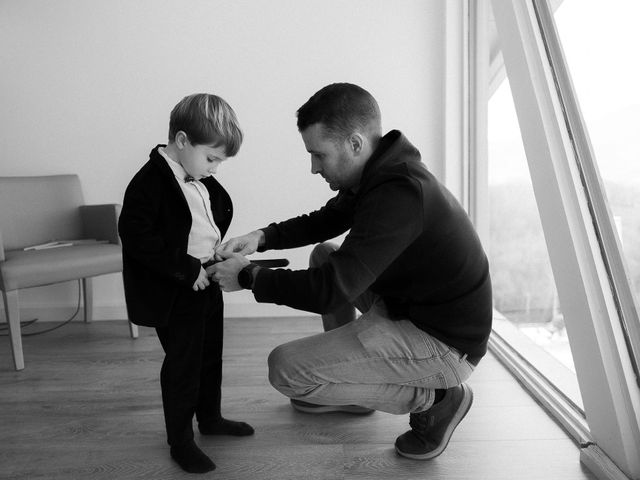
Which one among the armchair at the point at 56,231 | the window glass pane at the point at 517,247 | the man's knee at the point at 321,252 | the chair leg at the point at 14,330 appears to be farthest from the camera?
the armchair at the point at 56,231

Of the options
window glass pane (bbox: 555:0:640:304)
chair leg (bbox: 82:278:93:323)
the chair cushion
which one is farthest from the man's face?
chair leg (bbox: 82:278:93:323)

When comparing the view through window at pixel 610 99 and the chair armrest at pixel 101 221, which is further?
the chair armrest at pixel 101 221

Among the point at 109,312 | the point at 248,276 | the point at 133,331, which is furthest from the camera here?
the point at 109,312

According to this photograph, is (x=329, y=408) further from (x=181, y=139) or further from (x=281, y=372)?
(x=181, y=139)

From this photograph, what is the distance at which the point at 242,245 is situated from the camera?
1.62 m

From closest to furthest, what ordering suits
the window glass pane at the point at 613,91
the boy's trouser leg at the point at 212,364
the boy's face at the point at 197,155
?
1. the window glass pane at the point at 613,91
2. the boy's face at the point at 197,155
3. the boy's trouser leg at the point at 212,364

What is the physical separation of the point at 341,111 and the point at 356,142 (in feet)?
0.27

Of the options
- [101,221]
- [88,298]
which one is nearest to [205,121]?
[101,221]

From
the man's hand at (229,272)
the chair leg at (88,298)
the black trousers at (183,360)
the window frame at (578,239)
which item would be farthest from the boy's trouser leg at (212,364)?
the chair leg at (88,298)

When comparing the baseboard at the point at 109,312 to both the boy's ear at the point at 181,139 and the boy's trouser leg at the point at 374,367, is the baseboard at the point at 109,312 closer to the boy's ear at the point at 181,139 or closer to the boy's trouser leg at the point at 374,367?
the boy's trouser leg at the point at 374,367

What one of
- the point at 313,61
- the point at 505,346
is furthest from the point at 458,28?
the point at 505,346

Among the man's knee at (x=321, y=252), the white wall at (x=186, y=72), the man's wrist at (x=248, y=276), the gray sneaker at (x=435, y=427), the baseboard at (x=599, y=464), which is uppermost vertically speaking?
the white wall at (x=186, y=72)

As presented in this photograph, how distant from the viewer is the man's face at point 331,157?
138cm

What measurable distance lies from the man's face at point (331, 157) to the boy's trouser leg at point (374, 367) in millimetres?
384
